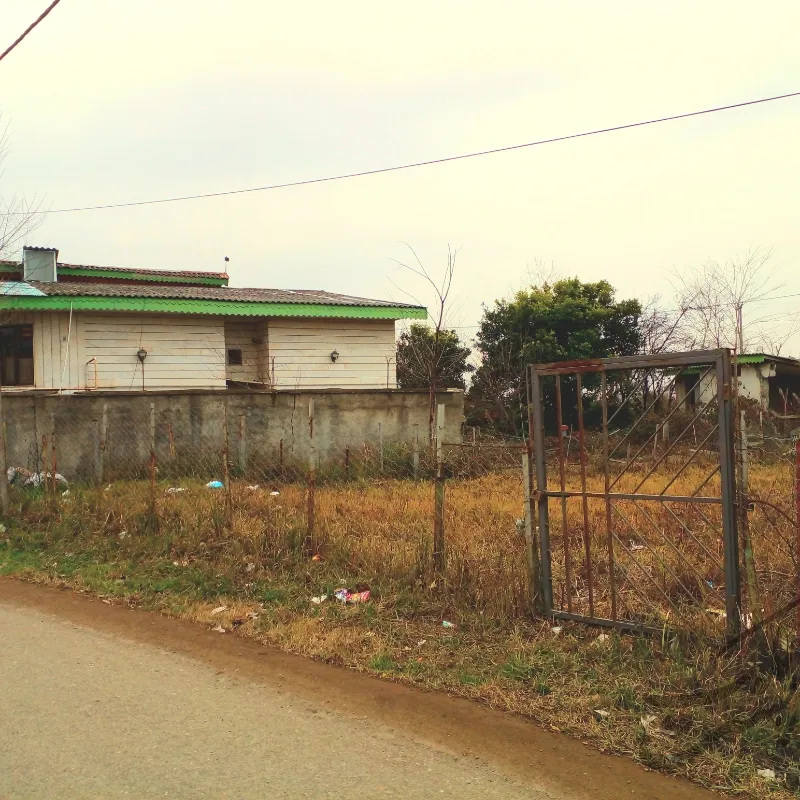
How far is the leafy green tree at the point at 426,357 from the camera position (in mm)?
25750

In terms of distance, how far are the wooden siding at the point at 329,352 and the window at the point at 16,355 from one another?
565 cm

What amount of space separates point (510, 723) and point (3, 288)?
50.9 ft

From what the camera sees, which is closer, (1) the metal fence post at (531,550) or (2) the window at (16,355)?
(1) the metal fence post at (531,550)

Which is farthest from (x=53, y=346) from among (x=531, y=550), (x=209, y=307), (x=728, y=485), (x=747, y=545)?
(x=747, y=545)

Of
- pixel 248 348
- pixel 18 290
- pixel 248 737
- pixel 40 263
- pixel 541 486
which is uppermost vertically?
pixel 40 263

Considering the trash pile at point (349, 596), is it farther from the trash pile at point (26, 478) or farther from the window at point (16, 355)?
the window at point (16, 355)

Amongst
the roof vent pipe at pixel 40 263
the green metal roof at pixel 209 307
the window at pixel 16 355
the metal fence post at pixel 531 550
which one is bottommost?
the metal fence post at pixel 531 550

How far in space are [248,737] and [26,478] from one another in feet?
34.6

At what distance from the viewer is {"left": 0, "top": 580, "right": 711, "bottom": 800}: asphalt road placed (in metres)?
3.47

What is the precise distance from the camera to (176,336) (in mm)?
18328

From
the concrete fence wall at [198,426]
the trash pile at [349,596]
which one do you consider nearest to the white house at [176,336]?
the concrete fence wall at [198,426]

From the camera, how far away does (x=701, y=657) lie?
4.43m

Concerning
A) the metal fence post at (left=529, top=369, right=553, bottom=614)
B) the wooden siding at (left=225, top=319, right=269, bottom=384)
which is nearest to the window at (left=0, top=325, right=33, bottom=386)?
the wooden siding at (left=225, top=319, right=269, bottom=384)

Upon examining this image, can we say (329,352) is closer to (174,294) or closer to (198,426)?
(174,294)
